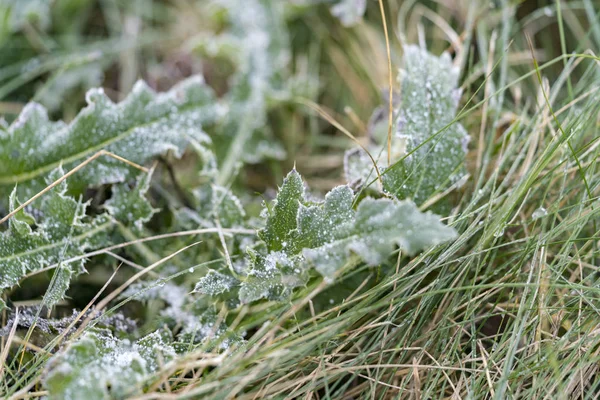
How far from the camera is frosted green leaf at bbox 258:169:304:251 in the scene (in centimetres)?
101

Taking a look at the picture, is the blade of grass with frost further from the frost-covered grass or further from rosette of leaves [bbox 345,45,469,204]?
rosette of leaves [bbox 345,45,469,204]

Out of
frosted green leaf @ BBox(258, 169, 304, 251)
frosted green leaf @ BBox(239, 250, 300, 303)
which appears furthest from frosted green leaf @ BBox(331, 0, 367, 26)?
frosted green leaf @ BBox(239, 250, 300, 303)

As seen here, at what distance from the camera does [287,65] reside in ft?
6.10

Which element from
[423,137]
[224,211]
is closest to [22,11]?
[224,211]

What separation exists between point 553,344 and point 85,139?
1.09m

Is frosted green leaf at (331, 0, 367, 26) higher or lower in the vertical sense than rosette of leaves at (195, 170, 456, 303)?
higher

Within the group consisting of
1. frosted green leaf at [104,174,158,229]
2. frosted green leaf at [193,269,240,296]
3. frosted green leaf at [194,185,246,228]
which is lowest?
frosted green leaf at [193,269,240,296]

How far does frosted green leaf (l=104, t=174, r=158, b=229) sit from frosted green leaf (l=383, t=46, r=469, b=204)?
21.1 inches

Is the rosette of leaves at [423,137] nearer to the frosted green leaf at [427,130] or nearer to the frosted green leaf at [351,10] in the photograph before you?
the frosted green leaf at [427,130]

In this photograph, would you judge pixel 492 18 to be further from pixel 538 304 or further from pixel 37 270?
pixel 37 270

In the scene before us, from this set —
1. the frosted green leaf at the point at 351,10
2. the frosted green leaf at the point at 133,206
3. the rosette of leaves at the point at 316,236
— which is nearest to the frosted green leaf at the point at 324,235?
the rosette of leaves at the point at 316,236

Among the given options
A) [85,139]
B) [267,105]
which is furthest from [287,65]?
[85,139]

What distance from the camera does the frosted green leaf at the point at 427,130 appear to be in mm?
1132

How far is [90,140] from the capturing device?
125cm
